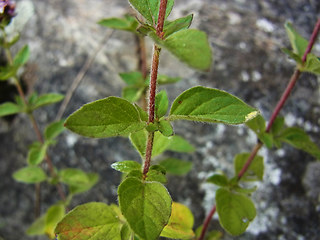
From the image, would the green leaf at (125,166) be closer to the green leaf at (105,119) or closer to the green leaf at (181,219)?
the green leaf at (105,119)

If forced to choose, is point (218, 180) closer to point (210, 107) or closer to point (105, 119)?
point (210, 107)

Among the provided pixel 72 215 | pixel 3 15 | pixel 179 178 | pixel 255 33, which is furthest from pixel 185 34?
pixel 255 33

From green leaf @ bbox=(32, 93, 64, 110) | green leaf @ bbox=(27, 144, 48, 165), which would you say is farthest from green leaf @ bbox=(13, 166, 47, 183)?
green leaf @ bbox=(32, 93, 64, 110)

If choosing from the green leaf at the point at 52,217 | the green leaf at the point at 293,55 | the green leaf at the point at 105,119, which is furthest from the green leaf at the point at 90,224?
the green leaf at the point at 293,55

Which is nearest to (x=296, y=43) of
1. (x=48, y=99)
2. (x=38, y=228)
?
(x=48, y=99)

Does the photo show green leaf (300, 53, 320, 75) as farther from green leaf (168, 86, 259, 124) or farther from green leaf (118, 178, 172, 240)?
green leaf (118, 178, 172, 240)

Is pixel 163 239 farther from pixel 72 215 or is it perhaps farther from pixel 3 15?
pixel 3 15
